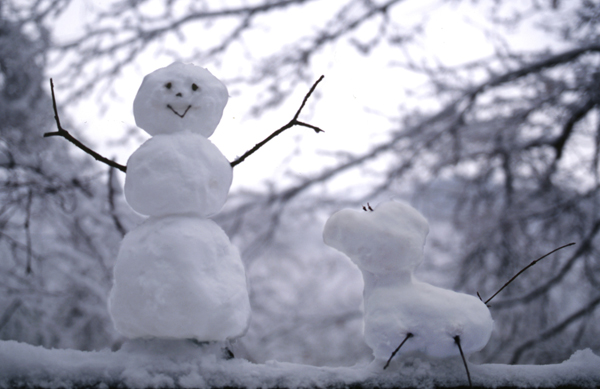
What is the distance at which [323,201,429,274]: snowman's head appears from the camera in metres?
0.74

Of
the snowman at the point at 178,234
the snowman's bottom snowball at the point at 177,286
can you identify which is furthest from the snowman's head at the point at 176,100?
the snowman's bottom snowball at the point at 177,286

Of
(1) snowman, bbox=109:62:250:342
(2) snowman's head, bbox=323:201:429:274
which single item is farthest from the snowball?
(2) snowman's head, bbox=323:201:429:274

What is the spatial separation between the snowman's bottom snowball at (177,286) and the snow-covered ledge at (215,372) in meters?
0.05

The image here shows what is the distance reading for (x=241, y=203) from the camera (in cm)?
357

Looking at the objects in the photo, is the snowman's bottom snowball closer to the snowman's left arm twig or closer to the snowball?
the snowball

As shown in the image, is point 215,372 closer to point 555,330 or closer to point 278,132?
point 278,132

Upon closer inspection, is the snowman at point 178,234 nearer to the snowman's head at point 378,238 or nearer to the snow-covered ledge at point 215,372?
the snow-covered ledge at point 215,372

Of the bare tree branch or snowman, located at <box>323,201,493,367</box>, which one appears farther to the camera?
the bare tree branch

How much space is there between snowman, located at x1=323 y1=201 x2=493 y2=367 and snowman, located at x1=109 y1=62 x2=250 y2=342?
0.77 feet

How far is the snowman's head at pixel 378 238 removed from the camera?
74 cm

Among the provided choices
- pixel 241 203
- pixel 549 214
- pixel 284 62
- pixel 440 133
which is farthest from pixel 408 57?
pixel 241 203

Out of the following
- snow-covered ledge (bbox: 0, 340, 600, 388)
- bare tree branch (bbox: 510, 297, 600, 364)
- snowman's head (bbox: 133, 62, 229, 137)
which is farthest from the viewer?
bare tree branch (bbox: 510, 297, 600, 364)

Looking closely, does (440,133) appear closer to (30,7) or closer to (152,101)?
(152,101)

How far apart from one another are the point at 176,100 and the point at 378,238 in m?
0.49
